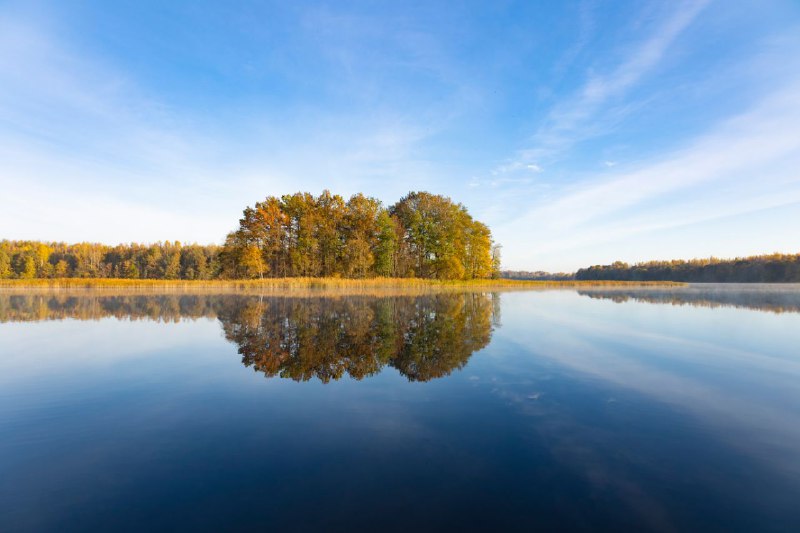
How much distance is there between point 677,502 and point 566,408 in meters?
2.26

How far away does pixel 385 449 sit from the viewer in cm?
412

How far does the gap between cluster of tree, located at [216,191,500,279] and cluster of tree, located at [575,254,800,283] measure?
8903cm

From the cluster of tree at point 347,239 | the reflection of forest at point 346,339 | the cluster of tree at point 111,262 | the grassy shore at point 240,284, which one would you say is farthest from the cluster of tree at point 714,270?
the cluster of tree at point 111,262

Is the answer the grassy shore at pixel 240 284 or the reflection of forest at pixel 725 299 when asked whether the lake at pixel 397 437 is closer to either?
the reflection of forest at pixel 725 299

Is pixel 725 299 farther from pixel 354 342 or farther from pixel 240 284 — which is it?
A: pixel 240 284

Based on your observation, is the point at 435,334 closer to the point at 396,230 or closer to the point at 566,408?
the point at 566,408

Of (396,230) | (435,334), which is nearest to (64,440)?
(435,334)

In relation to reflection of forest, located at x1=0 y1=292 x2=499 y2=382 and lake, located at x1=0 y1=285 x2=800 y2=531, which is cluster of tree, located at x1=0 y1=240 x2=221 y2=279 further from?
lake, located at x1=0 y1=285 x2=800 y2=531

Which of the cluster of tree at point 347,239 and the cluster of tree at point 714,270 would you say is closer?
the cluster of tree at point 347,239

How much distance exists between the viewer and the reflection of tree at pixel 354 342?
7480 mm

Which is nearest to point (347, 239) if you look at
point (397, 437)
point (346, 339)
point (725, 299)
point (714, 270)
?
point (725, 299)

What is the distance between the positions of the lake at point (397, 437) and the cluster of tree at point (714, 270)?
4534 inches

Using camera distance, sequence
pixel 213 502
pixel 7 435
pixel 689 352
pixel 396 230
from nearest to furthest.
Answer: pixel 213 502, pixel 7 435, pixel 689 352, pixel 396 230

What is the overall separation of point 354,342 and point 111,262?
119120 mm
